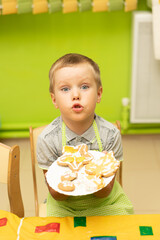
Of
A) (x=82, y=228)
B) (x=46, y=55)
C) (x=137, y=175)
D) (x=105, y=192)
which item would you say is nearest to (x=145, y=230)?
(x=82, y=228)

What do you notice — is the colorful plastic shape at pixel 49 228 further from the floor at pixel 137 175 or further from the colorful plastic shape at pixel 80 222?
the floor at pixel 137 175

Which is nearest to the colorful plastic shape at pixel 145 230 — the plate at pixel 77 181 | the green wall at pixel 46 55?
the plate at pixel 77 181

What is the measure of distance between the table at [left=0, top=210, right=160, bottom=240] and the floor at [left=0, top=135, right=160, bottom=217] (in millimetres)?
1109

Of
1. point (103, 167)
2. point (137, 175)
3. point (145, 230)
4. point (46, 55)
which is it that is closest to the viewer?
point (145, 230)

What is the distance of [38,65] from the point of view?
2.45 metres

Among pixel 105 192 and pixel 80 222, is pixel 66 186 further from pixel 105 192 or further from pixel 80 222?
pixel 105 192

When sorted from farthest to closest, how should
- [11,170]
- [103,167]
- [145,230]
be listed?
[11,170]
[103,167]
[145,230]

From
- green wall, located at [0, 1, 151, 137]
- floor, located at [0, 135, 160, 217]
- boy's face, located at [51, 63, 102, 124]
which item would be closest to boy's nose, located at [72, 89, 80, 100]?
boy's face, located at [51, 63, 102, 124]

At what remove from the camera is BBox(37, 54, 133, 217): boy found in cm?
95

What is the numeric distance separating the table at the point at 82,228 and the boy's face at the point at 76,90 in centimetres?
33

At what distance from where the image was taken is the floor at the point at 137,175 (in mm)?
1942

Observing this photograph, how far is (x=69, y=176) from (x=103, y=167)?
0.11 metres

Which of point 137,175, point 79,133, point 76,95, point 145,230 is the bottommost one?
point 137,175

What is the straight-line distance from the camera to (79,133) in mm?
1104
